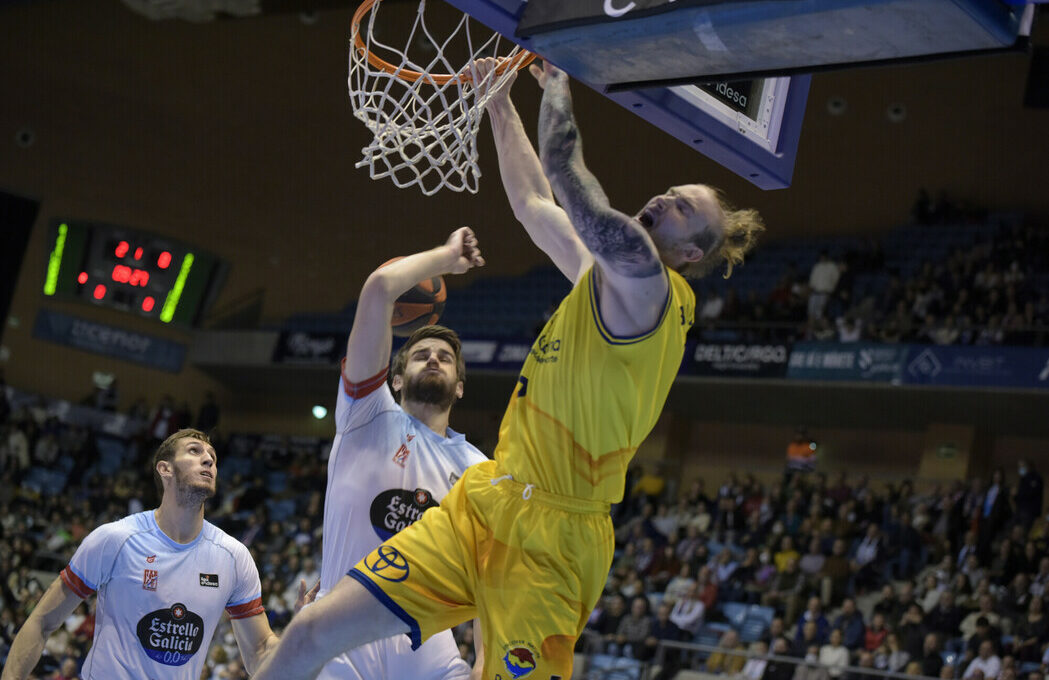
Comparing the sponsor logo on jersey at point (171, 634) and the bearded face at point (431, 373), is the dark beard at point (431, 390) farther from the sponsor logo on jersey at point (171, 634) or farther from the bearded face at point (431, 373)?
the sponsor logo on jersey at point (171, 634)

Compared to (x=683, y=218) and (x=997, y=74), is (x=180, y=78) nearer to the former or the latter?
(x=997, y=74)

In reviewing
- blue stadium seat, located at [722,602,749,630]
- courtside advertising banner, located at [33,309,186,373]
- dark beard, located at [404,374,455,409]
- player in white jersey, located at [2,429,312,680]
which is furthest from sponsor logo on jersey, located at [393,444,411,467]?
courtside advertising banner, located at [33,309,186,373]

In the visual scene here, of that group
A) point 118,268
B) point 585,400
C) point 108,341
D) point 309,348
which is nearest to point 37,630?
point 585,400

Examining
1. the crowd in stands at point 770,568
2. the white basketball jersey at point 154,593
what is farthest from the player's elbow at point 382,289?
the crowd in stands at point 770,568

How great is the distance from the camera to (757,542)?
631 inches

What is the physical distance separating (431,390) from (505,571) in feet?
4.63

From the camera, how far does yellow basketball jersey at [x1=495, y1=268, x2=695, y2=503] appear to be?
347 centimetres

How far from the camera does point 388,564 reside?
3352 mm

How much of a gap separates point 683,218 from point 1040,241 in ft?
54.0

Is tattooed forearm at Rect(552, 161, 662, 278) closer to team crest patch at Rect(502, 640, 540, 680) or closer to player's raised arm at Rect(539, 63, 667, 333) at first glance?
player's raised arm at Rect(539, 63, 667, 333)

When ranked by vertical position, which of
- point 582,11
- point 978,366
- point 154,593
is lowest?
point 154,593

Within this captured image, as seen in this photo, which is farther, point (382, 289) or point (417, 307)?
point (417, 307)

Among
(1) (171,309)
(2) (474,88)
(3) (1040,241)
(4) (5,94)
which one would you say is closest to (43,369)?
(1) (171,309)

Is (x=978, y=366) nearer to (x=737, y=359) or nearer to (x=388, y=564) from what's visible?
(x=737, y=359)
